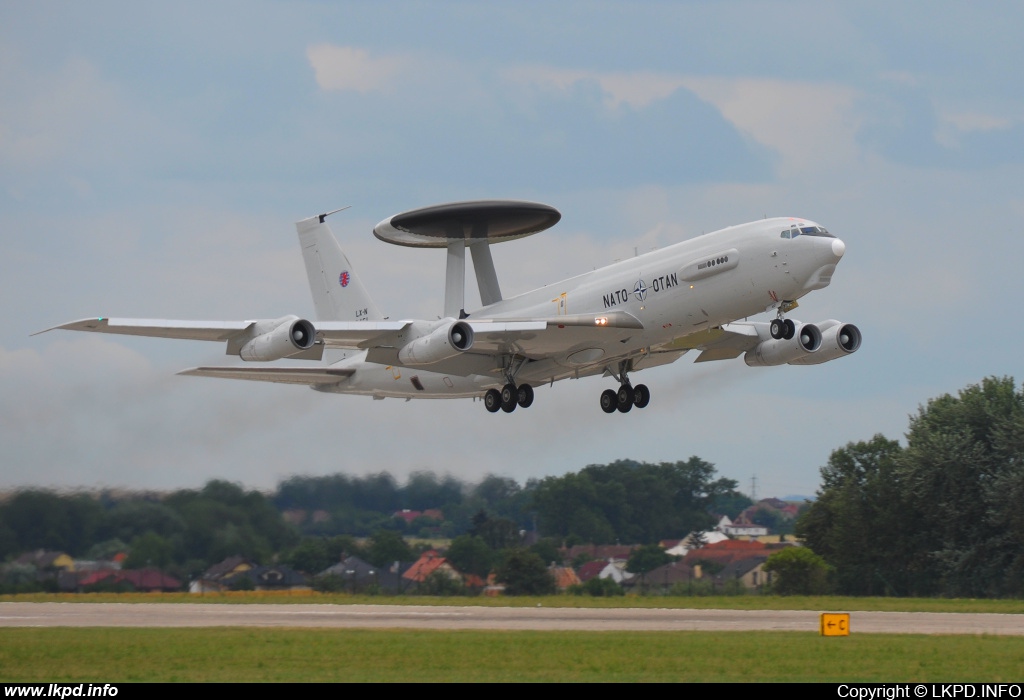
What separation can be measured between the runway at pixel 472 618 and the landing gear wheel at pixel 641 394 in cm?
716

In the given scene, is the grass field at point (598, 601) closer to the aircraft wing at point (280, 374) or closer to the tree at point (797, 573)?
the tree at point (797, 573)

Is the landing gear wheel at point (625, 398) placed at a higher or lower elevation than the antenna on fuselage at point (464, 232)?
lower

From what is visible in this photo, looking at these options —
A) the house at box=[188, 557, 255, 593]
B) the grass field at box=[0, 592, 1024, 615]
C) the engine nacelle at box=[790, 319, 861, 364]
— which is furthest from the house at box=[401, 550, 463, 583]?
the engine nacelle at box=[790, 319, 861, 364]

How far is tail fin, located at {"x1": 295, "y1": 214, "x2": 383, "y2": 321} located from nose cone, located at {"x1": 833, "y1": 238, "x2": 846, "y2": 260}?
20.1 meters

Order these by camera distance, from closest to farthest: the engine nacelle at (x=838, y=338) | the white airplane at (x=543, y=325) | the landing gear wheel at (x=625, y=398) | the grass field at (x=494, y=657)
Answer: the grass field at (x=494, y=657) < the white airplane at (x=543, y=325) < the engine nacelle at (x=838, y=338) < the landing gear wheel at (x=625, y=398)

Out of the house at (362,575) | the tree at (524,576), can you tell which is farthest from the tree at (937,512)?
the house at (362,575)

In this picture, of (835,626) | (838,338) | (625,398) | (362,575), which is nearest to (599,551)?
(362,575)

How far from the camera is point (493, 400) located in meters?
46.5

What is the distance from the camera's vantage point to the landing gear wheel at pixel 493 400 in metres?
46.5

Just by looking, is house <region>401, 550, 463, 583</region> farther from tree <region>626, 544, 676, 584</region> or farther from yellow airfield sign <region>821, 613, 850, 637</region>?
yellow airfield sign <region>821, 613, 850, 637</region>

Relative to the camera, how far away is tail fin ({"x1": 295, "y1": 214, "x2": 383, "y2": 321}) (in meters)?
53.0

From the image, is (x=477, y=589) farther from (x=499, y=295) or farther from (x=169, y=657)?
(x=169, y=657)

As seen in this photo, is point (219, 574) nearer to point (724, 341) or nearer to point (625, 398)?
point (625, 398)

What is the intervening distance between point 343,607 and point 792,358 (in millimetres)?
18076
